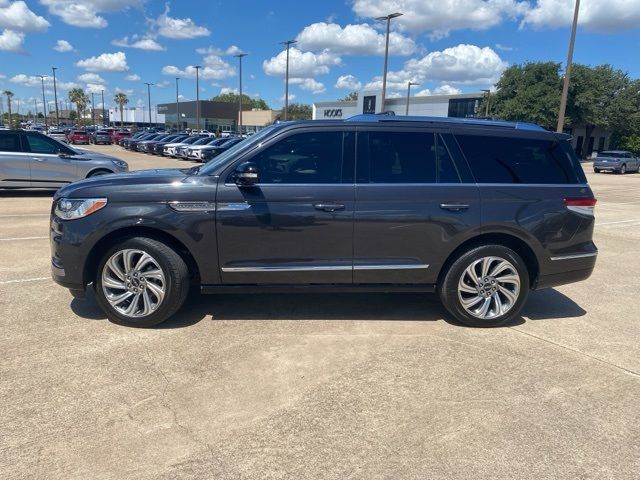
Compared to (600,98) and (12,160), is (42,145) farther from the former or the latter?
(600,98)

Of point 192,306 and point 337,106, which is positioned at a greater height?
point 337,106

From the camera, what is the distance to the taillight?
4656 millimetres

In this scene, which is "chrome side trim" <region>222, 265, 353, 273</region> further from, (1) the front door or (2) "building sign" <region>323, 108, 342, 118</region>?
(2) "building sign" <region>323, 108, 342, 118</region>

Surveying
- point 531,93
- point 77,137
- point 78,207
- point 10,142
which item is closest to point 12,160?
point 10,142

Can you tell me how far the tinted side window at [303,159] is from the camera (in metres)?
4.31

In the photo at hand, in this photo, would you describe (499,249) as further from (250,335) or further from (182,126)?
(182,126)

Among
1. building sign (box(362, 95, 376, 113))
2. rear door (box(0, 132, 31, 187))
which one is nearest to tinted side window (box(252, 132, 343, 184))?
rear door (box(0, 132, 31, 187))

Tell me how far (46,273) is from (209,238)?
2902 mm

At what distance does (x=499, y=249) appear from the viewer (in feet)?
14.9

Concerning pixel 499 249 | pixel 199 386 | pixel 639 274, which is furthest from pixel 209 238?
pixel 639 274

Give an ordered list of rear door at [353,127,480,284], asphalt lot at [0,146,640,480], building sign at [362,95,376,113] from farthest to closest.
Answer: building sign at [362,95,376,113], rear door at [353,127,480,284], asphalt lot at [0,146,640,480]

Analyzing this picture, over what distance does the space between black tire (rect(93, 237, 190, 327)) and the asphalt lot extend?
14cm

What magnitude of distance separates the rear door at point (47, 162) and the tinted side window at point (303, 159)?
32.6ft

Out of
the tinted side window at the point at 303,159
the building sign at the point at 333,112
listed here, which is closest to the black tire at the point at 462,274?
the tinted side window at the point at 303,159
